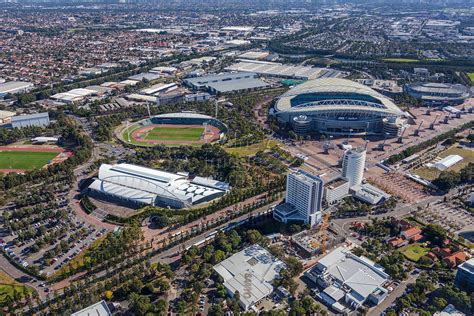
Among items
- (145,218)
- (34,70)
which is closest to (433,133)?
(145,218)

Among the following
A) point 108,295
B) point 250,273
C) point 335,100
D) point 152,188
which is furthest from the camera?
point 335,100

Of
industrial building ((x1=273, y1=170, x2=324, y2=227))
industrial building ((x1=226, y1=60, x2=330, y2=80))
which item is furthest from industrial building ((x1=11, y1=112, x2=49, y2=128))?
industrial building ((x1=226, y1=60, x2=330, y2=80))

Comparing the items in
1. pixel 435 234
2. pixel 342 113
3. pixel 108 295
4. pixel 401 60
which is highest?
pixel 342 113

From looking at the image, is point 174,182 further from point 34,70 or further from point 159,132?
point 34,70

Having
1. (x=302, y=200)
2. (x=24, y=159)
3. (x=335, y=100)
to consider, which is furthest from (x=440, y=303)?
(x=24, y=159)

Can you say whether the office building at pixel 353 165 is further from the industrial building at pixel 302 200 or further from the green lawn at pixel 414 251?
the green lawn at pixel 414 251

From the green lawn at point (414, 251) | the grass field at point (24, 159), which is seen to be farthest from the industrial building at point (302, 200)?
the grass field at point (24, 159)

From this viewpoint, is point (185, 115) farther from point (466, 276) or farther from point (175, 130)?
point (466, 276)
